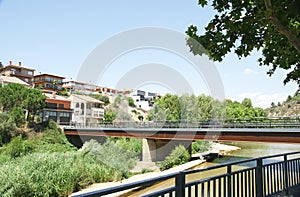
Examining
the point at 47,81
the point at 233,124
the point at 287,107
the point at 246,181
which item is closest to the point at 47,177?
the point at 246,181

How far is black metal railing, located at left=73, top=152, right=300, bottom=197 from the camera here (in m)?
A: 2.68

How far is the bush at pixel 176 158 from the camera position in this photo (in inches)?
827

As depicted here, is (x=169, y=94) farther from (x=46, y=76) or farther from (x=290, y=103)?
(x=290, y=103)

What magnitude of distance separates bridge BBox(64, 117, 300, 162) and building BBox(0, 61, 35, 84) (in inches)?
1238

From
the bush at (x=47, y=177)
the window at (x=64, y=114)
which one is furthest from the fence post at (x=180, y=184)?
the window at (x=64, y=114)

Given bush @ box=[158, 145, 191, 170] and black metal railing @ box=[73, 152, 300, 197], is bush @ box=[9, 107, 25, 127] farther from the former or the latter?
black metal railing @ box=[73, 152, 300, 197]

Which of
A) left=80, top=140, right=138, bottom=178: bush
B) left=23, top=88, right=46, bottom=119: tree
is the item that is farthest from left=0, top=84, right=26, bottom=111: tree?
left=80, top=140, right=138, bottom=178: bush

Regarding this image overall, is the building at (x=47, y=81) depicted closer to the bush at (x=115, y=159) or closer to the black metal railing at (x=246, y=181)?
the bush at (x=115, y=159)

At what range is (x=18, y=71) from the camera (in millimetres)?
56188

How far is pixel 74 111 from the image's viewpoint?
41.1 metres

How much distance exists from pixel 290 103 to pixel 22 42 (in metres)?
123

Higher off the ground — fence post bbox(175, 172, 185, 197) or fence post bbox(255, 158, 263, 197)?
fence post bbox(175, 172, 185, 197)

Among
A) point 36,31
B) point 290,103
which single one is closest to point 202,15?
point 36,31

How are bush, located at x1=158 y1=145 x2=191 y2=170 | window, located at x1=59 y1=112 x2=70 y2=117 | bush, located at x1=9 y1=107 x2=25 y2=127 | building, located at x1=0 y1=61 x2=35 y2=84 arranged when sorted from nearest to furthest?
bush, located at x1=158 y1=145 x2=191 y2=170
bush, located at x1=9 y1=107 x2=25 y2=127
window, located at x1=59 y1=112 x2=70 y2=117
building, located at x1=0 y1=61 x2=35 y2=84
